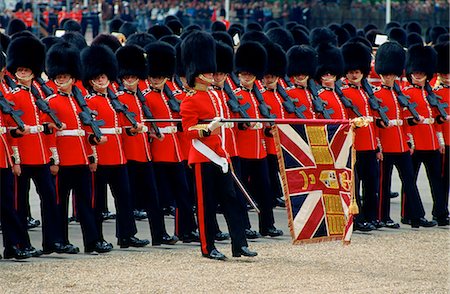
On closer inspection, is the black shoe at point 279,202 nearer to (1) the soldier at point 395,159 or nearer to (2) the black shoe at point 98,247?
(1) the soldier at point 395,159

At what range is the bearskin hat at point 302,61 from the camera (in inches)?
413

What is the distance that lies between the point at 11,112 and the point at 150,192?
3.98 feet

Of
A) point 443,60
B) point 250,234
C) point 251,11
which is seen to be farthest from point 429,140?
point 251,11

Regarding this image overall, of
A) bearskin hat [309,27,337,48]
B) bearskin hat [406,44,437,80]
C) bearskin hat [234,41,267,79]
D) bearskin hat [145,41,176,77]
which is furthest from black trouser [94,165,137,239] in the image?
bearskin hat [309,27,337,48]

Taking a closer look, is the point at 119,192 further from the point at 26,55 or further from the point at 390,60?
the point at 390,60

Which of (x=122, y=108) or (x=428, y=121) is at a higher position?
(x=122, y=108)

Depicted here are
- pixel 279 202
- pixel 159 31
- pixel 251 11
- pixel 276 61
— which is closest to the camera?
pixel 276 61

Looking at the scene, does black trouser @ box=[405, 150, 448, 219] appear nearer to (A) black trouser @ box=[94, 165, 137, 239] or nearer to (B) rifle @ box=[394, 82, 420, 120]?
(B) rifle @ box=[394, 82, 420, 120]

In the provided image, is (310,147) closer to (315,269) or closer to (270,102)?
(315,269)

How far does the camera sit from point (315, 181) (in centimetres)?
838

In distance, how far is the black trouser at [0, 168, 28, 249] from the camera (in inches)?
336

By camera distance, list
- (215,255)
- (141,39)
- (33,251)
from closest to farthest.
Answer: (215,255)
(33,251)
(141,39)

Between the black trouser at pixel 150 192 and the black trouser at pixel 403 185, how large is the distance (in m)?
1.78

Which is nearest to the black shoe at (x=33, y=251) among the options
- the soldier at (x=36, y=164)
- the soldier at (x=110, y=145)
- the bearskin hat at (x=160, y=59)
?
the soldier at (x=36, y=164)
